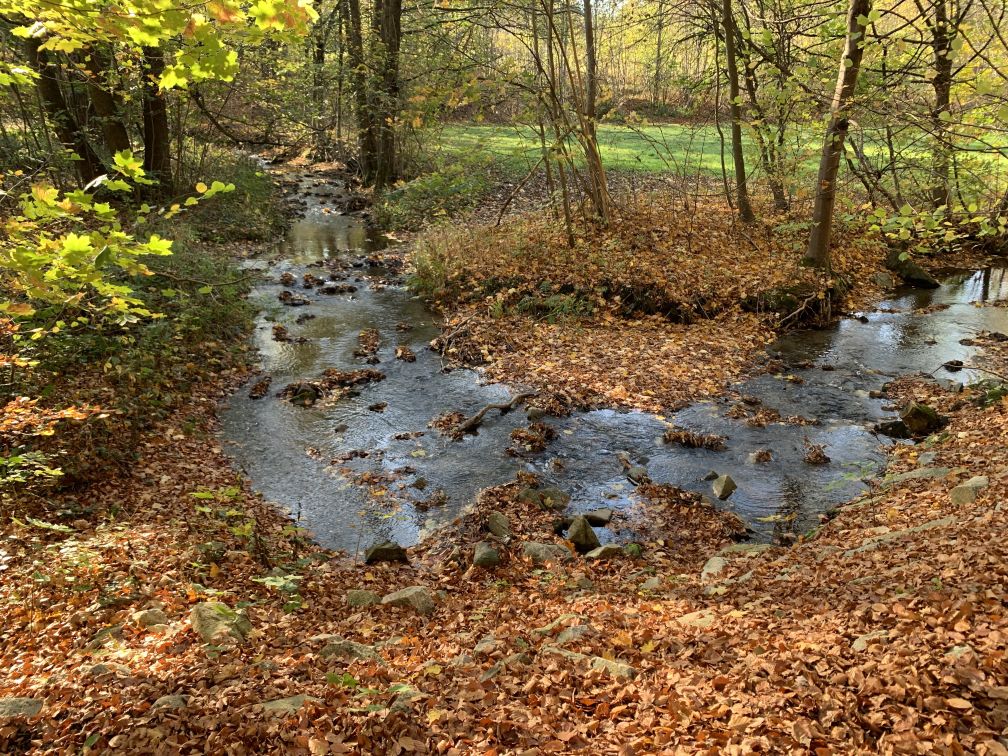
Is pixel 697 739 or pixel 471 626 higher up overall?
pixel 697 739

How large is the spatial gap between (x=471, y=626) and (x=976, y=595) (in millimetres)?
3577

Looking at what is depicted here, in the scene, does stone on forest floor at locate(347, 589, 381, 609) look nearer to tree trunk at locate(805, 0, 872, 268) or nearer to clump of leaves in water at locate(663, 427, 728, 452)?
clump of leaves in water at locate(663, 427, 728, 452)

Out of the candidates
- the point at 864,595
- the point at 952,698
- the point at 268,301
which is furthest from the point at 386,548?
the point at 268,301

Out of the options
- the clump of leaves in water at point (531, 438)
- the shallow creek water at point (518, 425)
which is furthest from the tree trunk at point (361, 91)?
the clump of leaves in water at point (531, 438)

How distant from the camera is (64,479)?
22.5 feet

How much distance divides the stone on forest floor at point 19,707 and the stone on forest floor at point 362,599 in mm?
2491

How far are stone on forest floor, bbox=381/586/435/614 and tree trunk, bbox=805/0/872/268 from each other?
7.69m

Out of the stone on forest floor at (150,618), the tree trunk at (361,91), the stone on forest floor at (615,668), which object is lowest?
the stone on forest floor at (615,668)

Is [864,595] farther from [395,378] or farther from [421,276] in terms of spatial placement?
[421,276]

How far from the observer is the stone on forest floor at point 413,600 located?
18.8 feet

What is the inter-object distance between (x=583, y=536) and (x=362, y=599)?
8.11 ft

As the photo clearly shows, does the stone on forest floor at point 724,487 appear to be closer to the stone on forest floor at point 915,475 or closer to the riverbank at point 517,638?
the riverbank at point 517,638

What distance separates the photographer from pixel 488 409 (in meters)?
9.99

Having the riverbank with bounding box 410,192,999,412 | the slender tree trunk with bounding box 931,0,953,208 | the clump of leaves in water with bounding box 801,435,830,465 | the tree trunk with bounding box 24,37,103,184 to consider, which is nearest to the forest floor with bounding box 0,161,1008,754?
the clump of leaves in water with bounding box 801,435,830,465
